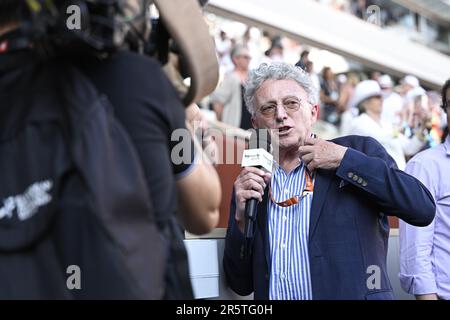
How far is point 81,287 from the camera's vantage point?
132 cm

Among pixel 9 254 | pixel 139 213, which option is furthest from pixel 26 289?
pixel 139 213

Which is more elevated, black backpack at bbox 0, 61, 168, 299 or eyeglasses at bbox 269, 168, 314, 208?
eyeglasses at bbox 269, 168, 314, 208

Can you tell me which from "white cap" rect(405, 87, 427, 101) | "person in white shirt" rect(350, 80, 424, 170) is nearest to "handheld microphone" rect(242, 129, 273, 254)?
"person in white shirt" rect(350, 80, 424, 170)

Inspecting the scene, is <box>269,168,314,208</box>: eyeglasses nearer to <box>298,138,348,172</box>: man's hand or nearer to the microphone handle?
<box>298,138,348,172</box>: man's hand

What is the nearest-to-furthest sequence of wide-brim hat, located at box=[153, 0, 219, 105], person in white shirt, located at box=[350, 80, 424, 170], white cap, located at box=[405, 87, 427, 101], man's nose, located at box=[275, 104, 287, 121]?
wide-brim hat, located at box=[153, 0, 219, 105]
man's nose, located at box=[275, 104, 287, 121]
person in white shirt, located at box=[350, 80, 424, 170]
white cap, located at box=[405, 87, 427, 101]

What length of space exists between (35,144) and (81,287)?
0.33 metres

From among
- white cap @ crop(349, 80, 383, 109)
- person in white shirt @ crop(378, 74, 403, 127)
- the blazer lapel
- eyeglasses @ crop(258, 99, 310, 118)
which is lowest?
the blazer lapel

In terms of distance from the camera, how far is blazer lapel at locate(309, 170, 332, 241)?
2.49 meters

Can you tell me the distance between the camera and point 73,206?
1277mm

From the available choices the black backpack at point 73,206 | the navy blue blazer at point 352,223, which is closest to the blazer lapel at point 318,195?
the navy blue blazer at point 352,223

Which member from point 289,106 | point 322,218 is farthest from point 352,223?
point 289,106

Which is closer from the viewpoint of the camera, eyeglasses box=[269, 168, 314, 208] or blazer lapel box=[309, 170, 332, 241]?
blazer lapel box=[309, 170, 332, 241]

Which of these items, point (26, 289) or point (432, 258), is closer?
point (26, 289)
